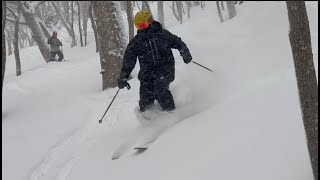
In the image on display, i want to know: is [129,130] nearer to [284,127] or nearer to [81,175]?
[81,175]

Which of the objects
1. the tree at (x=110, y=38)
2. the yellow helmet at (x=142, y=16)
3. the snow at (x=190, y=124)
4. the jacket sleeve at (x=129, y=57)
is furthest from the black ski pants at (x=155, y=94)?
the tree at (x=110, y=38)

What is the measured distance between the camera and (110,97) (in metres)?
7.45

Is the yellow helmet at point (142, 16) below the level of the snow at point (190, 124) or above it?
above

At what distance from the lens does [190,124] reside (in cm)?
536

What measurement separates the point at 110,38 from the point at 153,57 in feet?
7.61

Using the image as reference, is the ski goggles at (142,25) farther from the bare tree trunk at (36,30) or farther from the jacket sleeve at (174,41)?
the bare tree trunk at (36,30)

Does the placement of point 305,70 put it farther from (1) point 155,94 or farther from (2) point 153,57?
(1) point 155,94

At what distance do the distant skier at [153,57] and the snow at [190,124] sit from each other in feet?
1.20

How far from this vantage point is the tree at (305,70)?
293cm

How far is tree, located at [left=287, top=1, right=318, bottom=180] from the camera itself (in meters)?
2.93

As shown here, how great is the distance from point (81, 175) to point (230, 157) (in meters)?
1.76

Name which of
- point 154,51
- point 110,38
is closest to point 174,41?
point 154,51

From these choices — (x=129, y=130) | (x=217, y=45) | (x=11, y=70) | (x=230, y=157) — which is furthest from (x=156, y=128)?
(x=11, y=70)

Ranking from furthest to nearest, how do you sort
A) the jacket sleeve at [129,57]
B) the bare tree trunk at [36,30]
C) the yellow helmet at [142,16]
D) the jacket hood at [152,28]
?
the bare tree trunk at [36,30] < the jacket sleeve at [129,57] < the jacket hood at [152,28] < the yellow helmet at [142,16]
